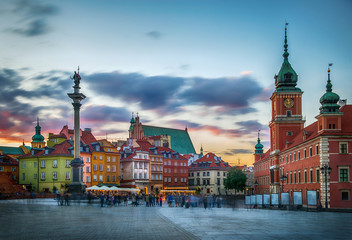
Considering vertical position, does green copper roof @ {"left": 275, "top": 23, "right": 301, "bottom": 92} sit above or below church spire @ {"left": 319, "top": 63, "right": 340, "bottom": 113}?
above

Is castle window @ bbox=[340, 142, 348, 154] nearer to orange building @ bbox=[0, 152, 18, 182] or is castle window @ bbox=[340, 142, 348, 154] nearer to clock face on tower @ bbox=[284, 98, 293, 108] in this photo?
clock face on tower @ bbox=[284, 98, 293, 108]

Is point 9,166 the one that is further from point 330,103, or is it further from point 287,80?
point 330,103

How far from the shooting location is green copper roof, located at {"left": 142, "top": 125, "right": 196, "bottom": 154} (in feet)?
530

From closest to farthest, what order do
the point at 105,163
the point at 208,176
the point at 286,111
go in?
the point at 286,111 → the point at 105,163 → the point at 208,176

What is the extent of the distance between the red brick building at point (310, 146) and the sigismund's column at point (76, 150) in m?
28.4

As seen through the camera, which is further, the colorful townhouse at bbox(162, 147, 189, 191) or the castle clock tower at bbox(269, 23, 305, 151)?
the colorful townhouse at bbox(162, 147, 189, 191)

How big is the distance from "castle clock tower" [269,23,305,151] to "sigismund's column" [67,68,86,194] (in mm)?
39399

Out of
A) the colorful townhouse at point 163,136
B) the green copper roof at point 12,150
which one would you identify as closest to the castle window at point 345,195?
the colorful townhouse at point 163,136

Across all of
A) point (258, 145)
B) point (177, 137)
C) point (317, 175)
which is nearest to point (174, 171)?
point (258, 145)

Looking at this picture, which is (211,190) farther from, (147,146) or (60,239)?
(60,239)

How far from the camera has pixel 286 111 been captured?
8738 cm

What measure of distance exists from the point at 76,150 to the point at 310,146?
106 feet

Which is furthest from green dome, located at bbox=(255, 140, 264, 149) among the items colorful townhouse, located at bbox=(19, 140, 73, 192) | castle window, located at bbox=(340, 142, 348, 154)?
castle window, located at bbox=(340, 142, 348, 154)

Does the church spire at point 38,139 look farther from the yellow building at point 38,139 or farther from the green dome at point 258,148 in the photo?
the green dome at point 258,148
